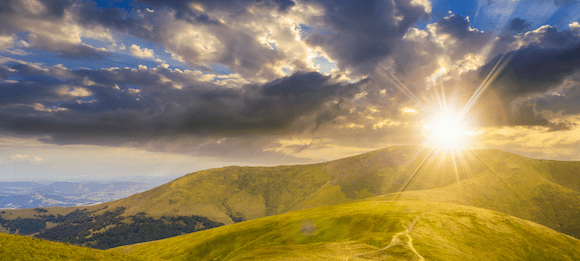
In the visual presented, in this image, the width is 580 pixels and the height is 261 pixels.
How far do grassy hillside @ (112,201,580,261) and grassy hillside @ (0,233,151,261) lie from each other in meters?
35.6

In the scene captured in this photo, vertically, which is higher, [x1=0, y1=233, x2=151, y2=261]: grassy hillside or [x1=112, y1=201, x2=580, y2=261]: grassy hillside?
[x1=0, y1=233, x2=151, y2=261]: grassy hillside

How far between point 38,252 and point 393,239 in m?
87.3

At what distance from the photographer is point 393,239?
287 ft

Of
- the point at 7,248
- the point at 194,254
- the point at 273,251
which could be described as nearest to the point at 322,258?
the point at 273,251

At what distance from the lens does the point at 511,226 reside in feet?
391

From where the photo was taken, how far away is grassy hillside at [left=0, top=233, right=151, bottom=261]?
1544 inches

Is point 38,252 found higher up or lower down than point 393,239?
higher up

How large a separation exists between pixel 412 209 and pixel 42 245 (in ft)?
467

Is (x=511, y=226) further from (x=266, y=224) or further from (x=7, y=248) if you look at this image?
(x=7, y=248)

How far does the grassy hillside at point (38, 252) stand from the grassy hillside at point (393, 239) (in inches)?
1400

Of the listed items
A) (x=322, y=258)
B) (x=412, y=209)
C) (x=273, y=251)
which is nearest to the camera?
(x=322, y=258)

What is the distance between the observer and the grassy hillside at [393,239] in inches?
3029

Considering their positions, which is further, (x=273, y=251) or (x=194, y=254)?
(x=194, y=254)

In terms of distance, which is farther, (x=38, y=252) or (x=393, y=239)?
(x=393, y=239)
